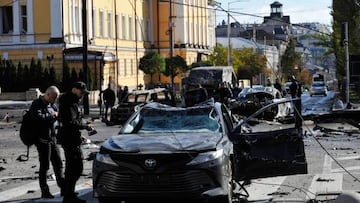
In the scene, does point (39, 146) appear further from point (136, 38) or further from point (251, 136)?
point (136, 38)

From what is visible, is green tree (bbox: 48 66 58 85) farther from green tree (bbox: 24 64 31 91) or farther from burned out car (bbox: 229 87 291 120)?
burned out car (bbox: 229 87 291 120)

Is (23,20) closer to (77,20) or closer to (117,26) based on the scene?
(77,20)

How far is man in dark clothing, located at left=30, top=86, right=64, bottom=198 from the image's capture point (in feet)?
35.8

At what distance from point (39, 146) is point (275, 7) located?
160594 mm

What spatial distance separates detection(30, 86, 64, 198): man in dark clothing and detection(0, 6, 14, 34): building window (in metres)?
51.6

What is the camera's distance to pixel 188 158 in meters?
9.27

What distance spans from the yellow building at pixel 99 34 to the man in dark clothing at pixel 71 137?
3208 cm

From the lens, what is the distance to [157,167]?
30.1ft

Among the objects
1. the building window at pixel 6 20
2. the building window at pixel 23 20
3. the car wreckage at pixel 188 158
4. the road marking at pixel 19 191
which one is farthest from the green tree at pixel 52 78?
the car wreckage at pixel 188 158

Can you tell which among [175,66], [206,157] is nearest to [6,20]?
[175,66]

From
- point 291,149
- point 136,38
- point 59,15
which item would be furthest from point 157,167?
point 136,38

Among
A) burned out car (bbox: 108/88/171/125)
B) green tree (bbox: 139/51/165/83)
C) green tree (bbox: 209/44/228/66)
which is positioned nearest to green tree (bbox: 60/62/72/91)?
green tree (bbox: 139/51/165/83)

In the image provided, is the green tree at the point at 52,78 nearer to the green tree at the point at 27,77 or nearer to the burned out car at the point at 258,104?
the green tree at the point at 27,77

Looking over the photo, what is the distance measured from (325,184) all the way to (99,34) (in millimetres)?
54770
